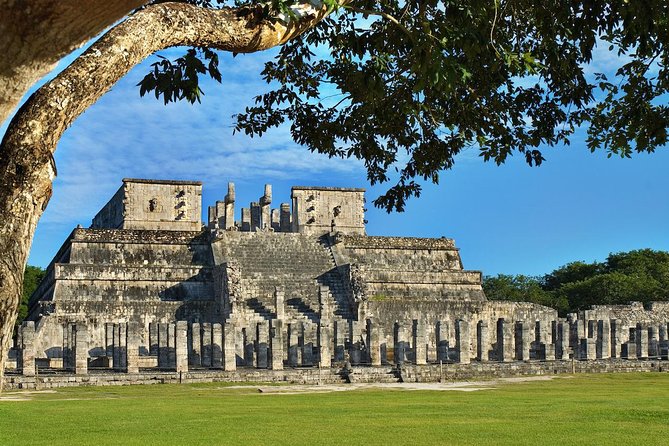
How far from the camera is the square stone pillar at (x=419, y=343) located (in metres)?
28.4

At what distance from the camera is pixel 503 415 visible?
14.7m

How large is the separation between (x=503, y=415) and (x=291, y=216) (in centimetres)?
3334

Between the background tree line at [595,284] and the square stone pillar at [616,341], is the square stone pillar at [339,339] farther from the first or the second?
the background tree line at [595,284]

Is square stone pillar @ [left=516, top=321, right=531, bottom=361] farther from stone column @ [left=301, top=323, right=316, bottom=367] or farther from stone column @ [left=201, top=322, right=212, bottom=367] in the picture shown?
stone column @ [left=201, top=322, right=212, bottom=367]

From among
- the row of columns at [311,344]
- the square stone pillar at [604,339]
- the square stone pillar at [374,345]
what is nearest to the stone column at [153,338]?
the row of columns at [311,344]

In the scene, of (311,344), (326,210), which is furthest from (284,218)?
(311,344)

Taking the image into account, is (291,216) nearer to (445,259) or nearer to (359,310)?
(445,259)

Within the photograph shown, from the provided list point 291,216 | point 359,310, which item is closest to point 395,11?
point 359,310

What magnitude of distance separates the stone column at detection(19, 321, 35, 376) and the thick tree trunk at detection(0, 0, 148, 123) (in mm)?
20381

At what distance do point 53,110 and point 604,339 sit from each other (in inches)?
1122

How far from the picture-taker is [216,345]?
28172 mm

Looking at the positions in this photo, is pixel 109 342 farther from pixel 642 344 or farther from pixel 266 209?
pixel 266 209

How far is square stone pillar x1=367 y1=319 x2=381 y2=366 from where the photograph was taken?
93.1 feet

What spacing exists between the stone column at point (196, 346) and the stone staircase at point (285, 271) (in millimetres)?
4900
